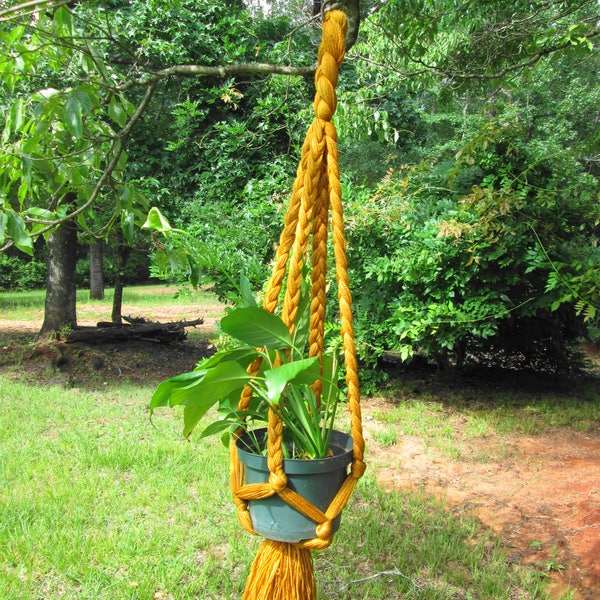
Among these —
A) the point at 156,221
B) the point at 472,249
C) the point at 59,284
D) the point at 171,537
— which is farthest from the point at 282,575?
the point at 59,284

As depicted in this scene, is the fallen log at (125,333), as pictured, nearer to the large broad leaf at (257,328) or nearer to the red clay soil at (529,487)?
the red clay soil at (529,487)

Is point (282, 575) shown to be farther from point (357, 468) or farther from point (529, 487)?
point (529, 487)

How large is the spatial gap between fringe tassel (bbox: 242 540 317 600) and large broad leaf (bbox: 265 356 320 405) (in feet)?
1.49

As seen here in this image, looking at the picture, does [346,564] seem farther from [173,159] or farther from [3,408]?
[173,159]

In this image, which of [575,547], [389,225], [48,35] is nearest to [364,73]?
[389,225]

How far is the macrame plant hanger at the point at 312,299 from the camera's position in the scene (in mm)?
1297

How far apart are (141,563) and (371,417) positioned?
3.06 metres

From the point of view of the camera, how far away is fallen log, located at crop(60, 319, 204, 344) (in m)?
7.70

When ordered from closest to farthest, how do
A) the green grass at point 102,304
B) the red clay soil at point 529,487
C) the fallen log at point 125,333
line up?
the red clay soil at point 529,487 < the fallen log at point 125,333 < the green grass at point 102,304

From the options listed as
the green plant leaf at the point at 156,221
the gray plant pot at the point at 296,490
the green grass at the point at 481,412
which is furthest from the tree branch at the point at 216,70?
the green grass at the point at 481,412

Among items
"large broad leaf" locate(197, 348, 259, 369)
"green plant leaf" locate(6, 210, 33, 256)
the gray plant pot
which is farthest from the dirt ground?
"green plant leaf" locate(6, 210, 33, 256)

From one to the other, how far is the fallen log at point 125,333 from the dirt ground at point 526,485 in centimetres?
134

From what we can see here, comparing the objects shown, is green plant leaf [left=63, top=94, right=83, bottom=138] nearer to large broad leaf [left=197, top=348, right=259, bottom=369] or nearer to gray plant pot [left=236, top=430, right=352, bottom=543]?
large broad leaf [left=197, top=348, right=259, bottom=369]

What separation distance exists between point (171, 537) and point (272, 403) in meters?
2.24
